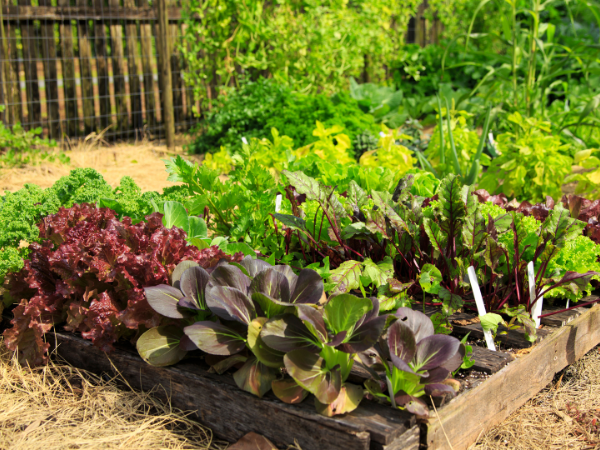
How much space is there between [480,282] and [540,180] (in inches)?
62.0

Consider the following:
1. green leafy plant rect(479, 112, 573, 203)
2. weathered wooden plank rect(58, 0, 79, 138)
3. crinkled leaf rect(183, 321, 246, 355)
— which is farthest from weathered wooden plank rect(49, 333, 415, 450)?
weathered wooden plank rect(58, 0, 79, 138)

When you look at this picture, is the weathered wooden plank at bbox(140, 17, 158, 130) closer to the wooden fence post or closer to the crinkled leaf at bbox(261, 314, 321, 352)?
the wooden fence post

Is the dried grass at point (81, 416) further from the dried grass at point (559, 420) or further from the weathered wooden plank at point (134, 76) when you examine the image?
the weathered wooden plank at point (134, 76)

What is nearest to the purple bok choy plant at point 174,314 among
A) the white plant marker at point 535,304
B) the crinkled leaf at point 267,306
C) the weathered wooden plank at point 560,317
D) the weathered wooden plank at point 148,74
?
the crinkled leaf at point 267,306

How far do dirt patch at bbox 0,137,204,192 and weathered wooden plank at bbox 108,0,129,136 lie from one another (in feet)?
1.08

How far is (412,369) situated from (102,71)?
578 centimetres

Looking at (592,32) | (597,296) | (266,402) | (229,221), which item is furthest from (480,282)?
(592,32)

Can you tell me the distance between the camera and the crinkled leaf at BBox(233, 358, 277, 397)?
1585 millimetres

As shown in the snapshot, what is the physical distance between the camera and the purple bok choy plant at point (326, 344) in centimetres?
150

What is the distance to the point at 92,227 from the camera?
222 centimetres

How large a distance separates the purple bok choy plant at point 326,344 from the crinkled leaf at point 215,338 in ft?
0.53

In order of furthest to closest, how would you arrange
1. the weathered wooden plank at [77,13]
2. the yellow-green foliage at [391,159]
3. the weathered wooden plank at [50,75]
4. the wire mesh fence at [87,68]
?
the weathered wooden plank at [50,75], the wire mesh fence at [87,68], the weathered wooden plank at [77,13], the yellow-green foliage at [391,159]

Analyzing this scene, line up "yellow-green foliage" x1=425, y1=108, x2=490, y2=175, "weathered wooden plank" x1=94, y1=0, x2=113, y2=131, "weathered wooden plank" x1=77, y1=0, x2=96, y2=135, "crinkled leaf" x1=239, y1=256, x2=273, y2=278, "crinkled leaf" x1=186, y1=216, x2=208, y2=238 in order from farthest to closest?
"weathered wooden plank" x1=94, y1=0, x2=113, y2=131
"weathered wooden plank" x1=77, y1=0, x2=96, y2=135
"yellow-green foliage" x1=425, y1=108, x2=490, y2=175
"crinkled leaf" x1=186, y1=216, x2=208, y2=238
"crinkled leaf" x1=239, y1=256, x2=273, y2=278

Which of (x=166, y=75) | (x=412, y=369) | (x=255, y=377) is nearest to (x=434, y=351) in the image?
(x=412, y=369)
